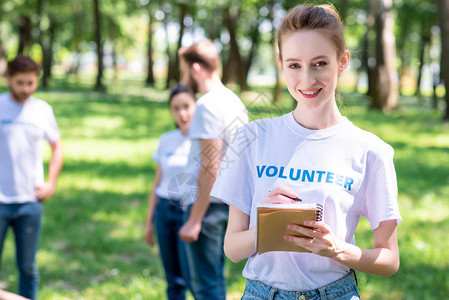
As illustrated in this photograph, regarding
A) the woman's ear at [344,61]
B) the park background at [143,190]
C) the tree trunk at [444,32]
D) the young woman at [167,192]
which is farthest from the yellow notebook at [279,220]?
the tree trunk at [444,32]

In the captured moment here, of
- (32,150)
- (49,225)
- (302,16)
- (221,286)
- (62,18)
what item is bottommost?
(49,225)

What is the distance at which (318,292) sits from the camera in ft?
5.93

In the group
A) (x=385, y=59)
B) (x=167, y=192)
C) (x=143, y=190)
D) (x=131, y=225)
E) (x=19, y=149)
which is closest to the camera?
(x=167, y=192)

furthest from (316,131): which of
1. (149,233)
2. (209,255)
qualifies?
(149,233)

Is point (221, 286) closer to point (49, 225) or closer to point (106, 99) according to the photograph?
point (49, 225)

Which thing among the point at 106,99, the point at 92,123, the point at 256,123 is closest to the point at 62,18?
the point at 106,99

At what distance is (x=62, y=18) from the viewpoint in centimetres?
4031

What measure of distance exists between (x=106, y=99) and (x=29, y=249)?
68.4ft

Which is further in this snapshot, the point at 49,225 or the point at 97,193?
the point at 97,193

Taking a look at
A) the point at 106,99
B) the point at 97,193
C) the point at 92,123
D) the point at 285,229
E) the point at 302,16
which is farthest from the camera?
the point at 106,99

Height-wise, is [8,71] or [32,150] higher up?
[8,71]

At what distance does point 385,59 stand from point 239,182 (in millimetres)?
19564

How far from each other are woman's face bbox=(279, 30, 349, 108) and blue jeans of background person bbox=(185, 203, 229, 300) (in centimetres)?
157

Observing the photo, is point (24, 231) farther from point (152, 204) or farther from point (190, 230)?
point (190, 230)
